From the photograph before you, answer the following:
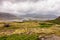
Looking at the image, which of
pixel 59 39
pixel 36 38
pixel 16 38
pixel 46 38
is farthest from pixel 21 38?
pixel 59 39

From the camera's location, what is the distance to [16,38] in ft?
131

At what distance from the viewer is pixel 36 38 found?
134ft

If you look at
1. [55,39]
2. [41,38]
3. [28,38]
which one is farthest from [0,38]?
[55,39]

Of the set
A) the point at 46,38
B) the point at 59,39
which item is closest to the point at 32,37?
the point at 46,38

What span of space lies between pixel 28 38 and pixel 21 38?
1.72 metres

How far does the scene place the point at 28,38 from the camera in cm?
4044

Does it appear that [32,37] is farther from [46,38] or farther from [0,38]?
[0,38]

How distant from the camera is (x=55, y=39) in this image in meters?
40.8

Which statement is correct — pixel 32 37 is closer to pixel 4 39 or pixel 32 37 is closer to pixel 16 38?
pixel 16 38

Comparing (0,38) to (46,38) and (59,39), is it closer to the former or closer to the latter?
(46,38)

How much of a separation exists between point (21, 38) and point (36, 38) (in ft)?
12.2

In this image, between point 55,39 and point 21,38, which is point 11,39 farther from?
point 55,39

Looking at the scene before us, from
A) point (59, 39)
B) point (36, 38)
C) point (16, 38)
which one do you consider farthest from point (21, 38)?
point (59, 39)

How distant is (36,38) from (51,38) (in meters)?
3.66
